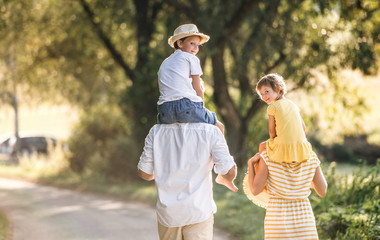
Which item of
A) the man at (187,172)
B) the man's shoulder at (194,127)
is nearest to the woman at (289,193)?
the man at (187,172)

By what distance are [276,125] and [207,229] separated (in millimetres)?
958

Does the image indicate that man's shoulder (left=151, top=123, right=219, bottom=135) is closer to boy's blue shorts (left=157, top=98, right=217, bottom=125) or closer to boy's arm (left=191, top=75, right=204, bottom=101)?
boy's blue shorts (left=157, top=98, right=217, bottom=125)

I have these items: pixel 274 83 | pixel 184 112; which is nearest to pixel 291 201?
pixel 274 83

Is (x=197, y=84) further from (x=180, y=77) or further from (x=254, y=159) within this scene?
(x=254, y=159)

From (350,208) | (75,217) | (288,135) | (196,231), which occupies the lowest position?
(75,217)

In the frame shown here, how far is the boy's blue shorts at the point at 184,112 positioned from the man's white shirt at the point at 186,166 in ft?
0.14

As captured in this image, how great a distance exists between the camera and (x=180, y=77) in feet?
12.7

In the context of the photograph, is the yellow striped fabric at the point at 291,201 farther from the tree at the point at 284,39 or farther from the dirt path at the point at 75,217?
the tree at the point at 284,39

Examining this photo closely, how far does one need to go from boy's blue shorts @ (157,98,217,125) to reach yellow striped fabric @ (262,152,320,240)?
61cm

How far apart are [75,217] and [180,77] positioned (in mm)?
6440

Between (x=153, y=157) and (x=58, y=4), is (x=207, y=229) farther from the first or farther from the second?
(x=58, y=4)

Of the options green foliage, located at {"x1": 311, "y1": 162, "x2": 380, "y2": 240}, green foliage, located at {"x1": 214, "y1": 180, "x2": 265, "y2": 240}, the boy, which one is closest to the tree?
green foliage, located at {"x1": 214, "y1": 180, "x2": 265, "y2": 240}

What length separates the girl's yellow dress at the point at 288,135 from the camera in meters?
3.74

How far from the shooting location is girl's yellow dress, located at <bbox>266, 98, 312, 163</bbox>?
3.74 metres
